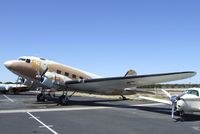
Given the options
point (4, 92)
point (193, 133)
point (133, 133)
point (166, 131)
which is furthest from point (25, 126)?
point (4, 92)

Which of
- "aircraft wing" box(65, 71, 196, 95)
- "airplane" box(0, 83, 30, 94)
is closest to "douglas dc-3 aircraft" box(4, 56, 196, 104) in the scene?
"aircraft wing" box(65, 71, 196, 95)

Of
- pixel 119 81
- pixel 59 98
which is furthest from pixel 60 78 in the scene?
pixel 119 81

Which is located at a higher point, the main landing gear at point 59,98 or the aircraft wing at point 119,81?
the aircraft wing at point 119,81

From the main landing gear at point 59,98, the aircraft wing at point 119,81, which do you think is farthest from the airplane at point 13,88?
the aircraft wing at point 119,81

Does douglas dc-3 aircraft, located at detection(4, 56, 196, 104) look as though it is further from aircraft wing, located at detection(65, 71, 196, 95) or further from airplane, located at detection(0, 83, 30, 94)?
airplane, located at detection(0, 83, 30, 94)

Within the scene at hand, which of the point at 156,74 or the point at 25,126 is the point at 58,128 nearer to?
the point at 25,126

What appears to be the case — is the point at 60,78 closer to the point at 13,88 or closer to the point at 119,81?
the point at 119,81

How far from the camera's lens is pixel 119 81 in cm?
2584

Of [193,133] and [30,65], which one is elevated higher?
[30,65]

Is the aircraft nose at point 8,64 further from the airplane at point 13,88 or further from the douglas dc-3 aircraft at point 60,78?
the airplane at point 13,88

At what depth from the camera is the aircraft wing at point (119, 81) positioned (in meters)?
22.3

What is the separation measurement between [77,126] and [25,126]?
2.39 meters

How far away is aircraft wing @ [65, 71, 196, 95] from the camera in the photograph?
73.2ft

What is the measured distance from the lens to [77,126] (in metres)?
14.6
